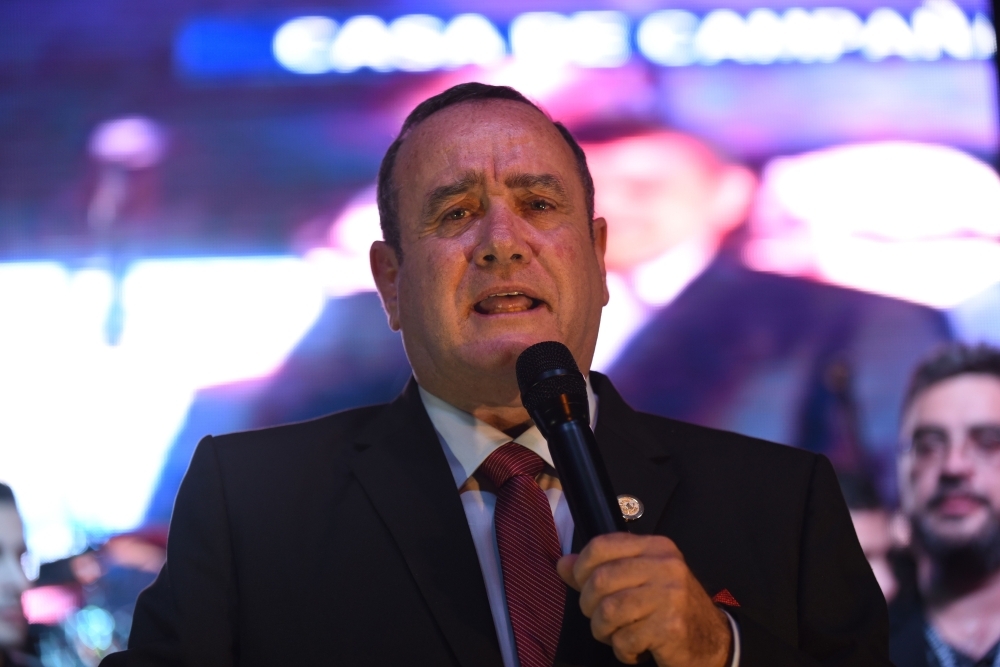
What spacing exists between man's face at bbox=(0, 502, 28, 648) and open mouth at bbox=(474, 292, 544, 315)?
2.09 metres

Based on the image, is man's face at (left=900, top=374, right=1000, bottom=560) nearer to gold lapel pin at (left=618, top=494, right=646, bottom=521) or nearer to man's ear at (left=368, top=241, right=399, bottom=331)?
gold lapel pin at (left=618, top=494, right=646, bottom=521)

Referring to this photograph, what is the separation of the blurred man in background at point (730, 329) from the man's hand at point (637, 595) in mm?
2175

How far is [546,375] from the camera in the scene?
157 cm

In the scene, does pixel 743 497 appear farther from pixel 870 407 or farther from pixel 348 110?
pixel 348 110

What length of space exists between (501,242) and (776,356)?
6.11ft

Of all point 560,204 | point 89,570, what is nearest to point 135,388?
point 89,570

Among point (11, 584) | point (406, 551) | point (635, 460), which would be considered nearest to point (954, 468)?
point (635, 460)

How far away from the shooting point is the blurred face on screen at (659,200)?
3613 mm

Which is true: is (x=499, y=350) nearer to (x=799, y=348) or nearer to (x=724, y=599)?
(x=724, y=599)

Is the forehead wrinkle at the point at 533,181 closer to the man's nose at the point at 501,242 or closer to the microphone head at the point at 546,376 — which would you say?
the man's nose at the point at 501,242

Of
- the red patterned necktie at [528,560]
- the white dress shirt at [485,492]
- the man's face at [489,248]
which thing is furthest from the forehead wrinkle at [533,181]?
the red patterned necktie at [528,560]

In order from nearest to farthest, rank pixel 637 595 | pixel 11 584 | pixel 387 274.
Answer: pixel 637 595
pixel 387 274
pixel 11 584

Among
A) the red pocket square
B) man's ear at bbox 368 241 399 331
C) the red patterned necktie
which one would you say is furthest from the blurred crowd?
the red pocket square

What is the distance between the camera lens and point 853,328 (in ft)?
11.6
